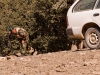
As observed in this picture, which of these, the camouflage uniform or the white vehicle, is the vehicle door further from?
the camouflage uniform

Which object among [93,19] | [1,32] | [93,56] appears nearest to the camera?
[93,56]

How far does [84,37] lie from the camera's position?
10.4m

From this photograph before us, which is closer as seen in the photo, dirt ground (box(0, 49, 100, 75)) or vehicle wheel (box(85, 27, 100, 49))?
dirt ground (box(0, 49, 100, 75))

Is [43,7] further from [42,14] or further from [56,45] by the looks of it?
[56,45]

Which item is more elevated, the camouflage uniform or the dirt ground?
the camouflage uniform

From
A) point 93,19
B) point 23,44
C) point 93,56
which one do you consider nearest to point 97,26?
point 93,19

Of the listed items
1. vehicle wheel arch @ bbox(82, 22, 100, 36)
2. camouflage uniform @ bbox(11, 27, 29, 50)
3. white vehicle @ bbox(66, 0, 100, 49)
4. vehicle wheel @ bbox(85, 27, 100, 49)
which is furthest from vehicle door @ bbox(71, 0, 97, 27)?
camouflage uniform @ bbox(11, 27, 29, 50)

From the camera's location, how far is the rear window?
9915 millimetres

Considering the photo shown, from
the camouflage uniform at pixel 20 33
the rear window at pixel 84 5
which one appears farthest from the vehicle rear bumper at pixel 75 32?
Answer: the camouflage uniform at pixel 20 33

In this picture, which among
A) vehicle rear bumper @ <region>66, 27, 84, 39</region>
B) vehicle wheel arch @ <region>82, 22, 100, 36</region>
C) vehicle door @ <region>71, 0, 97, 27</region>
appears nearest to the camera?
vehicle door @ <region>71, 0, 97, 27</region>

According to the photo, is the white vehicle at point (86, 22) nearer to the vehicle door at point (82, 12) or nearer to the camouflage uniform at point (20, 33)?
the vehicle door at point (82, 12)

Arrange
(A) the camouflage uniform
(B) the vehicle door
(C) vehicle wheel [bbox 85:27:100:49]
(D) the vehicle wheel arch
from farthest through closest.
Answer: (A) the camouflage uniform < (D) the vehicle wheel arch < (B) the vehicle door < (C) vehicle wheel [bbox 85:27:100:49]

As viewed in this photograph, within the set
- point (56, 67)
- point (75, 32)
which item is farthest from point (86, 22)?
point (56, 67)

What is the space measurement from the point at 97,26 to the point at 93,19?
29 centimetres
